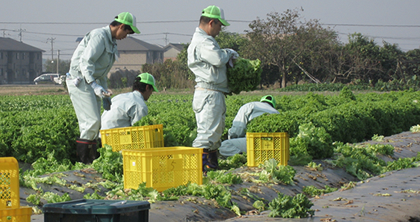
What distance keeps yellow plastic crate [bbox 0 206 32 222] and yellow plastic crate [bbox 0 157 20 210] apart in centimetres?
12

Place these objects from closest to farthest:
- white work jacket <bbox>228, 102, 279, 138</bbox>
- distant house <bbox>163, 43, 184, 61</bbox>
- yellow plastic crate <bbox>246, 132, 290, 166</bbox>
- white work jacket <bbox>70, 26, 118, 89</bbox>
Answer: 1. white work jacket <bbox>70, 26, 118, 89</bbox>
2. yellow plastic crate <bbox>246, 132, 290, 166</bbox>
3. white work jacket <bbox>228, 102, 279, 138</bbox>
4. distant house <bbox>163, 43, 184, 61</bbox>

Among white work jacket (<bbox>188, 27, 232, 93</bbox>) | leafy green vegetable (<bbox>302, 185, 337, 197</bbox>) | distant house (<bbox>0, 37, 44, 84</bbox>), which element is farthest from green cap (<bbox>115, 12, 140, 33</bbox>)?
distant house (<bbox>0, 37, 44, 84</bbox>)

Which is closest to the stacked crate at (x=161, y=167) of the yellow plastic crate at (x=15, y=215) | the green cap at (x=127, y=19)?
the yellow plastic crate at (x=15, y=215)

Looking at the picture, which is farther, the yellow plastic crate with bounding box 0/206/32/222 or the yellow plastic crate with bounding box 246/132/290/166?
the yellow plastic crate with bounding box 246/132/290/166

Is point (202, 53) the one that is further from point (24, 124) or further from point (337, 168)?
point (24, 124)

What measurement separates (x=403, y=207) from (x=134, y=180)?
8.67 feet

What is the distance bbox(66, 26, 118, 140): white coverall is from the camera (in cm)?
656

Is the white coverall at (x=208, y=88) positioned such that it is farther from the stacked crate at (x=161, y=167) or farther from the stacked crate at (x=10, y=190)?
the stacked crate at (x=10, y=190)

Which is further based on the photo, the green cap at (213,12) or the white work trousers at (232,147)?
the white work trousers at (232,147)

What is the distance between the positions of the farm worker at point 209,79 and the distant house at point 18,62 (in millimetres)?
80689

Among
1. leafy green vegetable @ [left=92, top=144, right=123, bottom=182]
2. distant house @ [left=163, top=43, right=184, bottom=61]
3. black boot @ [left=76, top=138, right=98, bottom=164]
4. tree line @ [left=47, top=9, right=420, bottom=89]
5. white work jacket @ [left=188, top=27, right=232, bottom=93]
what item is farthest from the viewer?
distant house @ [left=163, top=43, right=184, bottom=61]

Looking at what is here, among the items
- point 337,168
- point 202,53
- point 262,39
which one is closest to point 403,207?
point 337,168

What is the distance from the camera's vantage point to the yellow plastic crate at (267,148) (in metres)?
6.64

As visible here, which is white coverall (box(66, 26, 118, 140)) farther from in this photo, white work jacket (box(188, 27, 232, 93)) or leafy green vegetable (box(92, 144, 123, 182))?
white work jacket (box(188, 27, 232, 93))
